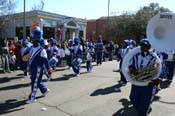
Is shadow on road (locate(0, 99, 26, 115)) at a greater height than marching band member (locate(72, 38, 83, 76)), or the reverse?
marching band member (locate(72, 38, 83, 76))

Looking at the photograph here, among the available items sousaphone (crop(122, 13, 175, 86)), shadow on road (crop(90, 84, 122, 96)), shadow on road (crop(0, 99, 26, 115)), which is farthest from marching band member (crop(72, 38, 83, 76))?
sousaphone (crop(122, 13, 175, 86))

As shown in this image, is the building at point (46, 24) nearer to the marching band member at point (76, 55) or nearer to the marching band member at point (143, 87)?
the marching band member at point (76, 55)

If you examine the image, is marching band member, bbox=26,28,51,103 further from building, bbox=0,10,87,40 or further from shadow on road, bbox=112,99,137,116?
building, bbox=0,10,87,40

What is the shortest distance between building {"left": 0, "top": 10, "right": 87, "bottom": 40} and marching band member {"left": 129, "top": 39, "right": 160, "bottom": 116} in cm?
2486

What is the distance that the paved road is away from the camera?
738cm

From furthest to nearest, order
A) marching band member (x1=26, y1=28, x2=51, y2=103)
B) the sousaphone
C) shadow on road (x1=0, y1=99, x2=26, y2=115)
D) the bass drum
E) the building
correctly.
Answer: the building
marching band member (x1=26, y1=28, x2=51, y2=103)
shadow on road (x1=0, y1=99, x2=26, y2=115)
the sousaphone
the bass drum

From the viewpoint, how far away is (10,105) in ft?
26.0

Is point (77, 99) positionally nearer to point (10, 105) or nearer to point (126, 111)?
point (126, 111)

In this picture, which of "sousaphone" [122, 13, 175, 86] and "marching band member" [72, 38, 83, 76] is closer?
"sousaphone" [122, 13, 175, 86]

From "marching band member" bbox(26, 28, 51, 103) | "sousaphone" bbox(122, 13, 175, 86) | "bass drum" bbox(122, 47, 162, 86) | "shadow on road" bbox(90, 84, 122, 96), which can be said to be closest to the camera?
"bass drum" bbox(122, 47, 162, 86)

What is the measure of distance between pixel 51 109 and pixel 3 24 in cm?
2268

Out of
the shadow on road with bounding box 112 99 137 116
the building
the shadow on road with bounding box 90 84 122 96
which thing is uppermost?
the building

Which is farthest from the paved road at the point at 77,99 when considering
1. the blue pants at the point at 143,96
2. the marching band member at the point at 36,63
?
the blue pants at the point at 143,96

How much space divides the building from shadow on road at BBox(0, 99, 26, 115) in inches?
884
